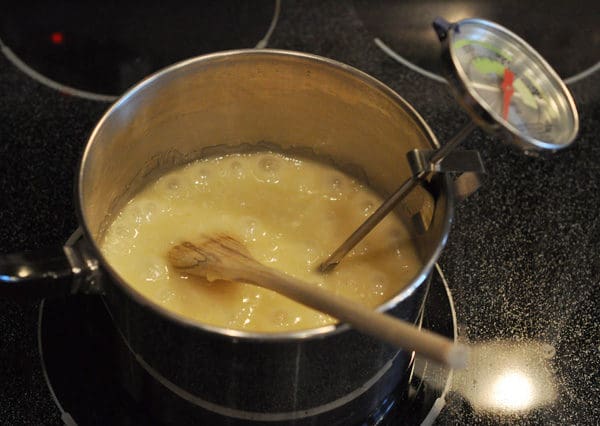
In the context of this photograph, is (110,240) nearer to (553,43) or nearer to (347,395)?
(347,395)

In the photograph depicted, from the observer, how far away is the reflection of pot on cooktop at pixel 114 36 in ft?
3.39

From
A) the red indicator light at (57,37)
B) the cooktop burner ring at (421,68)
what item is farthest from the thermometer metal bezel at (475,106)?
the red indicator light at (57,37)

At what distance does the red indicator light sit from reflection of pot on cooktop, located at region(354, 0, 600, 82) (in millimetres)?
445

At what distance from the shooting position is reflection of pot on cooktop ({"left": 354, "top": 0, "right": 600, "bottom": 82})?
1.11 m

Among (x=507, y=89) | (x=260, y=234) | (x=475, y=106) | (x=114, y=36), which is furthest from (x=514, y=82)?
(x=114, y=36)

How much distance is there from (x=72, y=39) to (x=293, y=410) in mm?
659

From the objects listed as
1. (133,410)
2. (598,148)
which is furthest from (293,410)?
(598,148)

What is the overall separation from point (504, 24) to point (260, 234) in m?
0.54

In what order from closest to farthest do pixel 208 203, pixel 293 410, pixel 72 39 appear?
pixel 293 410 < pixel 208 203 < pixel 72 39

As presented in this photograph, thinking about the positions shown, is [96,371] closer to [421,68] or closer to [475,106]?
[475,106]

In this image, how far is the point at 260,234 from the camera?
2.97 ft

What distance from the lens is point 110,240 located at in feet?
2.92

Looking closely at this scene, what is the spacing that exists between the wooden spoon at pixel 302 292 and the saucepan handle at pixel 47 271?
16 cm

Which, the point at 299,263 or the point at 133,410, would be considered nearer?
the point at 133,410
